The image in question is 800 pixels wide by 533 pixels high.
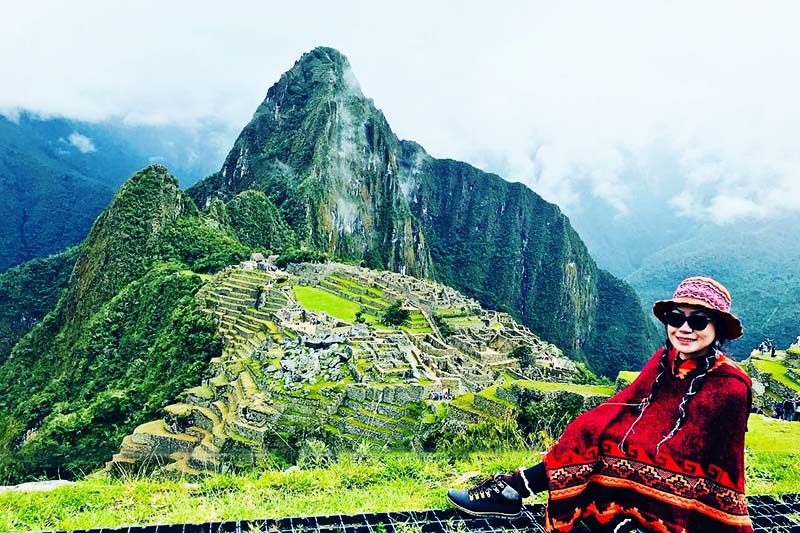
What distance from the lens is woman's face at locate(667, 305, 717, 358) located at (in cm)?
301

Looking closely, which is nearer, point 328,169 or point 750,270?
point 750,270

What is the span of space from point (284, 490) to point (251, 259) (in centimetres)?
A: 4236

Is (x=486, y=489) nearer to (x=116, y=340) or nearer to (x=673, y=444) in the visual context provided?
(x=673, y=444)

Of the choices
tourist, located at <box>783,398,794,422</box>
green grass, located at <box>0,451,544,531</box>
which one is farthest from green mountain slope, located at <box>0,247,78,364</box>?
tourist, located at <box>783,398,794,422</box>

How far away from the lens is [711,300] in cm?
298

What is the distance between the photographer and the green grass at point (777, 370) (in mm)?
10480

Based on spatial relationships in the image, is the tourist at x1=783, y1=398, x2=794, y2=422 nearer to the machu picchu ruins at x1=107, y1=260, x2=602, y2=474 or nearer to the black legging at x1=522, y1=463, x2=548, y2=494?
the machu picchu ruins at x1=107, y1=260, x2=602, y2=474

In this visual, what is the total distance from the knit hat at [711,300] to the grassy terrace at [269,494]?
6.31 ft

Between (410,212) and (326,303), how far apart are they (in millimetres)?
81992

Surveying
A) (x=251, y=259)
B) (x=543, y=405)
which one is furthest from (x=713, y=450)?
(x=251, y=259)

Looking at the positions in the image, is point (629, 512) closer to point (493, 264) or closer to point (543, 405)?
point (543, 405)

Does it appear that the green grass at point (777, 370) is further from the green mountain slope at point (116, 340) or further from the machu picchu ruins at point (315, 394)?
the green mountain slope at point (116, 340)

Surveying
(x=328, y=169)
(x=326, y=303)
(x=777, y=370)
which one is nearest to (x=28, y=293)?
(x=328, y=169)

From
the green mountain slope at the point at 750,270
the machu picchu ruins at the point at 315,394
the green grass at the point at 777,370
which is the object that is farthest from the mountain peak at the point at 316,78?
the green grass at the point at 777,370
